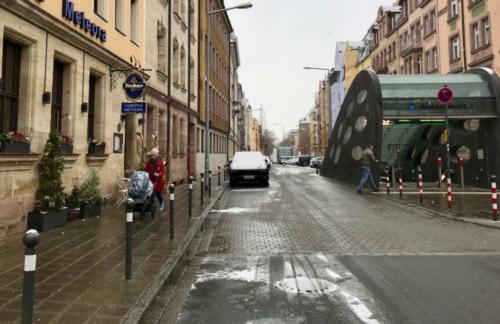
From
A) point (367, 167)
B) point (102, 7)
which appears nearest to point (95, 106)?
point (102, 7)

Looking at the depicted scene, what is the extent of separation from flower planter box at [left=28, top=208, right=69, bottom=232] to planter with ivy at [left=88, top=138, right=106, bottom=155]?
2.84 m

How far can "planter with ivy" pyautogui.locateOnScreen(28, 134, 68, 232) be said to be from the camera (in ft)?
27.5

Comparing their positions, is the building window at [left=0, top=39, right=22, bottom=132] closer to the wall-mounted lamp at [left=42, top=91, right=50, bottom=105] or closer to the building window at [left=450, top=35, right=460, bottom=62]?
the wall-mounted lamp at [left=42, top=91, right=50, bottom=105]

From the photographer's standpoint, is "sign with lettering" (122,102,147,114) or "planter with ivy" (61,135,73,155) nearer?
"planter with ivy" (61,135,73,155)

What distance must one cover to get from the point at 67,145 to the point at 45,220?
222 centimetres

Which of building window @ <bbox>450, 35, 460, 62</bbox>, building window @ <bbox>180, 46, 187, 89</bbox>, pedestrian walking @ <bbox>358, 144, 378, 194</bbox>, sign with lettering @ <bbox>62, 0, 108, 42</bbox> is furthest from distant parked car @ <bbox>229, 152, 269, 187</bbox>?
building window @ <bbox>450, 35, 460, 62</bbox>

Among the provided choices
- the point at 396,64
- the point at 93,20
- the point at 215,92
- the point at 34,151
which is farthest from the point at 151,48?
the point at 396,64

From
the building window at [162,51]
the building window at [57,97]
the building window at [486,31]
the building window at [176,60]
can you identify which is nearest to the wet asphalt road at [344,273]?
the building window at [57,97]

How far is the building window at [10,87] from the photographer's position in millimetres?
8141

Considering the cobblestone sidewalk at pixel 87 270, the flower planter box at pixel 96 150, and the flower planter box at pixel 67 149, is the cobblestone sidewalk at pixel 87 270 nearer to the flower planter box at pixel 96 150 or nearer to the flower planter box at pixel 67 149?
the flower planter box at pixel 67 149

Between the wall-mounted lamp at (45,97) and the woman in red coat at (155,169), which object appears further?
the woman in red coat at (155,169)

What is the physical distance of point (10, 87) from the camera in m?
8.37

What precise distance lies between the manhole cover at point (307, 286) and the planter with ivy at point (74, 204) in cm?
628

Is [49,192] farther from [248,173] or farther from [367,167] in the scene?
[248,173]
